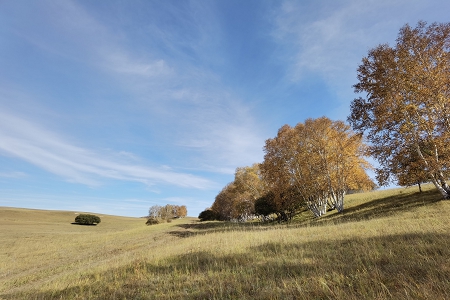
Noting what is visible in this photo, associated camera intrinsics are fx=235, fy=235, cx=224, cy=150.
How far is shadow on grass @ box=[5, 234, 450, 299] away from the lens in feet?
15.0

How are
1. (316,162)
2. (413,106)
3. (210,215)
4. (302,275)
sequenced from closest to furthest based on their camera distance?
1. (302,275)
2. (413,106)
3. (316,162)
4. (210,215)

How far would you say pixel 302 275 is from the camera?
599cm

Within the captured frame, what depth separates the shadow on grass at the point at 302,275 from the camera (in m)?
4.57

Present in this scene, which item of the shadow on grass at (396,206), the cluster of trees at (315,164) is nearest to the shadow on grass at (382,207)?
the shadow on grass at (396,206)

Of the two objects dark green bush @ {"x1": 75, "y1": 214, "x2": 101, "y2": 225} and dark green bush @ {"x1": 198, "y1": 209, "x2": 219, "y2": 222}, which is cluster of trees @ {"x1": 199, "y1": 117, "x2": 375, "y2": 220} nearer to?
dark green bush @ {"x1": 75, "y1": 214, "x2": 101, "y2": 225}

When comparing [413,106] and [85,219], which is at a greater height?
[413,106]

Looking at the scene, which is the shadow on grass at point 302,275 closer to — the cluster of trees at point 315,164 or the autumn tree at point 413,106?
the autumn tree at point 413,106

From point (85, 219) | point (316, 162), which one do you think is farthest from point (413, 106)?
point (85, 219)

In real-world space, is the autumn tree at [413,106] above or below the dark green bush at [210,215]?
above

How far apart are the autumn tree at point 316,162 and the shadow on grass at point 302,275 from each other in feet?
65.5

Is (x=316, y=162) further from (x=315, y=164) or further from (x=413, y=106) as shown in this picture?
(x=413, y=106)

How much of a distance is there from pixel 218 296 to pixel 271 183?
30.7m

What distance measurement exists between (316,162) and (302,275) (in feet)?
84.5

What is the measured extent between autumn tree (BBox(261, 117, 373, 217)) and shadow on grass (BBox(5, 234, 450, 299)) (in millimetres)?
19967
